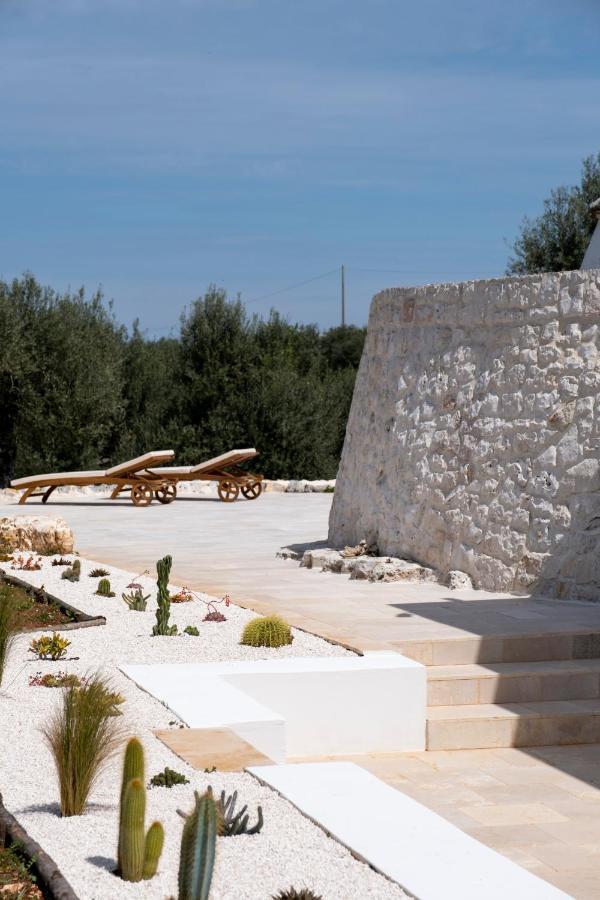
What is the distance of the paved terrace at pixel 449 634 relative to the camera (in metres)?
5.29

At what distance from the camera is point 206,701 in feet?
18.7

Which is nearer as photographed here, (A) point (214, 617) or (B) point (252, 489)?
(A) point (214, 617)

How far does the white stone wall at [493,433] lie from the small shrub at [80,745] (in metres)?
5.02

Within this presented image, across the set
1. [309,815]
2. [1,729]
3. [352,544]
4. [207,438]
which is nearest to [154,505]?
[207,438]

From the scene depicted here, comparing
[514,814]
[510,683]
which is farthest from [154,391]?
[514,814]

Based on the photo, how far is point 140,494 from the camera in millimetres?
17922

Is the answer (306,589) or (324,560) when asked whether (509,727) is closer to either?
(306,589)

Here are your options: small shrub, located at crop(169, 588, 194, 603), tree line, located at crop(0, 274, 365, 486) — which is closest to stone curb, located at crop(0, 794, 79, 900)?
small shrub, located at crop(169, 588, 194, 603)

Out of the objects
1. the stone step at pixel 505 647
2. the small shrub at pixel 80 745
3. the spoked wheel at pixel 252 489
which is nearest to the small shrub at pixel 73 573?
the stone step at pixel 505 647

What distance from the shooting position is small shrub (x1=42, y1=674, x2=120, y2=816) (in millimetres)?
4133

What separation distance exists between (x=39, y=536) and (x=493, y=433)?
469cm

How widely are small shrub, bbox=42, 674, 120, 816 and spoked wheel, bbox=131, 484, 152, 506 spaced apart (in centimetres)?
1355

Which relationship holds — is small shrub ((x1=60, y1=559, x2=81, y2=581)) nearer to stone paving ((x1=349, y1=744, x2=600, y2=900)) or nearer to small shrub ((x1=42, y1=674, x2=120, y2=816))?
stone paving ((x1=349, y1=744, x2=600, y2=900))

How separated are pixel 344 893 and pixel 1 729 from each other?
2.22 metres
